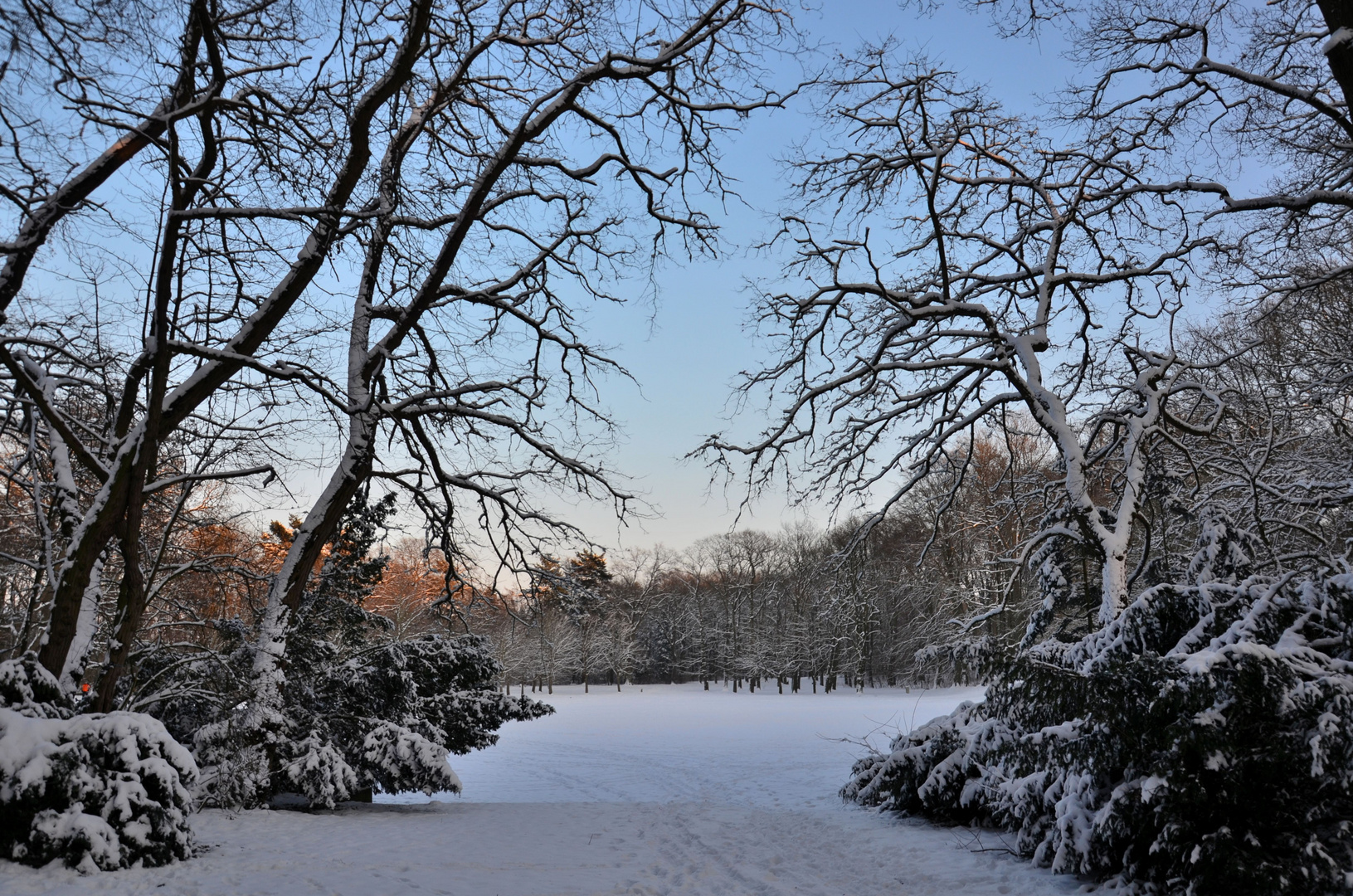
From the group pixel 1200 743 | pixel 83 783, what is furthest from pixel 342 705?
pixel 1200 743

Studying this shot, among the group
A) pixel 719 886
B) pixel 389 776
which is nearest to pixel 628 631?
pixel 389 776

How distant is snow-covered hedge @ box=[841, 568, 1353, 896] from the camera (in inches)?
166

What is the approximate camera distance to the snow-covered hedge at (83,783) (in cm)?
489

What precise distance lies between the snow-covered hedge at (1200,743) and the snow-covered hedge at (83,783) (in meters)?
5.90

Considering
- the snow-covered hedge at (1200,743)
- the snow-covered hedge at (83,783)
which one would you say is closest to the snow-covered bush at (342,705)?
the snow-covered hedge at (83,783)

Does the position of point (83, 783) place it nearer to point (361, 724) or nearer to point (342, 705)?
point (361, 724)

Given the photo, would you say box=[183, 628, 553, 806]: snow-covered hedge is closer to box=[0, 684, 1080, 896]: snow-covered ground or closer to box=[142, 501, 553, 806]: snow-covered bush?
box=[142, 501, 553, 806]: snow-covered bush

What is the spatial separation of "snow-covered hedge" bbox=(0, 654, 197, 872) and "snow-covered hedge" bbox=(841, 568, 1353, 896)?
5.90 metres

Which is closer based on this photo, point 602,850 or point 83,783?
point 83,783

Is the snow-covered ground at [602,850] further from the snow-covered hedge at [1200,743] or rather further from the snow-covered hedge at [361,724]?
the snow-covered hedge at [1200,743]

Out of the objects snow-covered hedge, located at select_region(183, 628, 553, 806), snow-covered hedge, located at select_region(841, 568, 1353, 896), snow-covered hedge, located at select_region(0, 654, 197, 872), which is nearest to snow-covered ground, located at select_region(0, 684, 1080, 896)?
snow-covered hedge, located at select_region(0, 654, 197, 872)

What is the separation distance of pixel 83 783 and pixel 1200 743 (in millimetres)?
6853

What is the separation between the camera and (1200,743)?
4340 millimetres

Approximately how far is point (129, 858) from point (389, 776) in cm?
404
